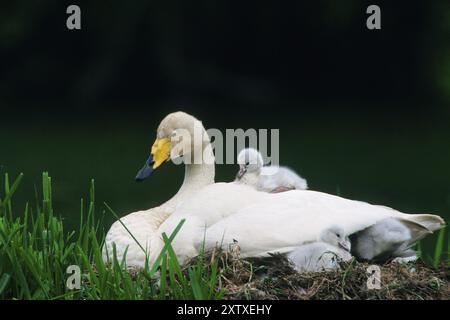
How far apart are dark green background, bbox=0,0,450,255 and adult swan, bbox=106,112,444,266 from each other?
8964 millimetres

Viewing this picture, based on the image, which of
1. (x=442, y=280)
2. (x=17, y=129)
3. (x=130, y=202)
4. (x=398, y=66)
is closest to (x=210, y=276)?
(x=442, y=280)

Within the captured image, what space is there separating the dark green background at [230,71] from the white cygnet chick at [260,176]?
28.1 feet

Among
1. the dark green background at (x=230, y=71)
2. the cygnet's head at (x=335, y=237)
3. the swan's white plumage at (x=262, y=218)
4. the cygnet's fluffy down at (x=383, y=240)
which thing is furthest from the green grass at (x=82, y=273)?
the dark green background at (x=230, y=71)

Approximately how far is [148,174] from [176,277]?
0.83 m

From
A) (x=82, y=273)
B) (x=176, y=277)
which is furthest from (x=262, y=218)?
(x=82, y=273)

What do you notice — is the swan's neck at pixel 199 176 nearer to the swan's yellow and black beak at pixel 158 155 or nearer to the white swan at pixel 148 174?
the white swan at pixel 148 174

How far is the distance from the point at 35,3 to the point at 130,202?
9.57m

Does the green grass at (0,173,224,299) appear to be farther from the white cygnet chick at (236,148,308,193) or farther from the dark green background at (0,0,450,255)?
the dark green background at (0,0,450,255)

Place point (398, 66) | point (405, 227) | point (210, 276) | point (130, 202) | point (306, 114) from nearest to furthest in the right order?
1. point (210, 276)
2. point (405, 227)
3. point (130, 202)
4. point (306, 114)
5. point (398, 66)

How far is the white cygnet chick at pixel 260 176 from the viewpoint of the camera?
196 inches

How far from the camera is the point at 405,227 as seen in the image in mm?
4438

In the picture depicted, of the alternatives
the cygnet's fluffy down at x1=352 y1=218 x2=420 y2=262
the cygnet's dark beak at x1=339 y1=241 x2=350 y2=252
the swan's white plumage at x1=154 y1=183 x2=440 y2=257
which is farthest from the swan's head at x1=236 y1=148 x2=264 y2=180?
the cygnet's dark beak at x1=339 y1=241 x2=350 y2=252

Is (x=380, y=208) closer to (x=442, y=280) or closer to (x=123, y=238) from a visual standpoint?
(x=442, y=280)

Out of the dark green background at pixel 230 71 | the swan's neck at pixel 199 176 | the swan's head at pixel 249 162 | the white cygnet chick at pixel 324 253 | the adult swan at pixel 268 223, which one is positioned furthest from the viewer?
the dark green background at pixel 230 71
